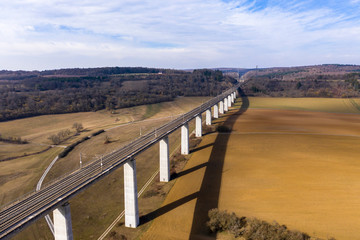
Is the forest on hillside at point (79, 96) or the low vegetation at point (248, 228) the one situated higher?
the forest on hillside at point (79, 96)

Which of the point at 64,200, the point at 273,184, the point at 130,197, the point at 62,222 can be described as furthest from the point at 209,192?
the point at 64,200

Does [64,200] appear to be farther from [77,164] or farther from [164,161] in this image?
[77,164]

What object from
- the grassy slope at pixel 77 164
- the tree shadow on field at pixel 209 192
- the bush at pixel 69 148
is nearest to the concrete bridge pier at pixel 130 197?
the grassy slope at pixel 77 164

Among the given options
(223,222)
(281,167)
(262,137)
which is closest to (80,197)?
(223,222)

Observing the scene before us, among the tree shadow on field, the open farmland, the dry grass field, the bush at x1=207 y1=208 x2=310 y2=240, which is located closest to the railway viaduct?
the dry grass field

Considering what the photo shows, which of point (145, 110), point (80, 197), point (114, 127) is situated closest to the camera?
point (80, 197)

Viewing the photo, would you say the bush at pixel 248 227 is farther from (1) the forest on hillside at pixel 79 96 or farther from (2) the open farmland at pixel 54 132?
(1) the forest on hillside at pixel 79 96

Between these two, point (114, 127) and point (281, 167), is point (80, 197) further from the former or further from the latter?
point (114, 127)
